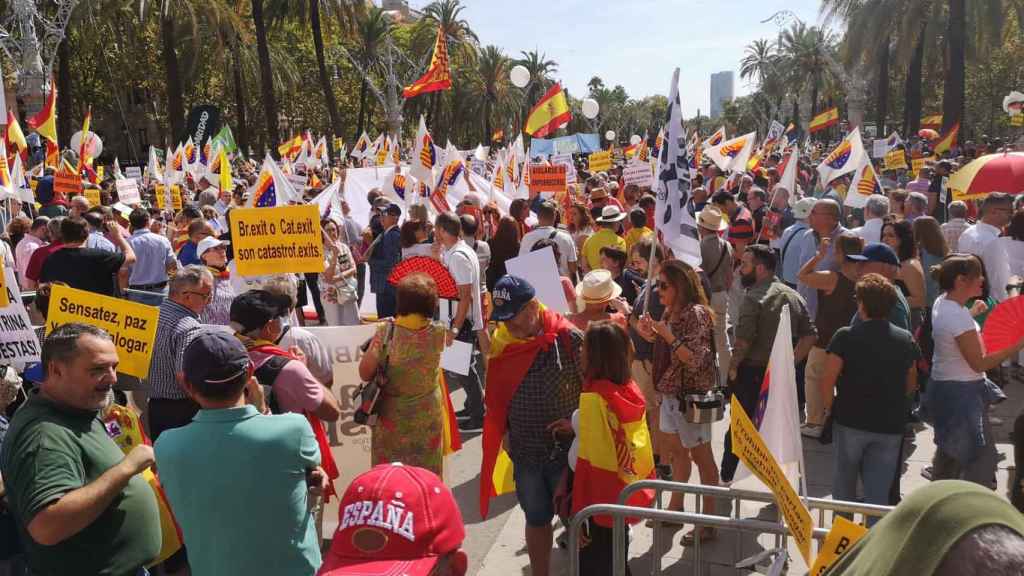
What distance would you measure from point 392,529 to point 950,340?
3899mm

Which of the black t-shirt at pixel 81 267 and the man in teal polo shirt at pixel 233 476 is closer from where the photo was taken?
the man in teal polo shirt at pixel 233 476

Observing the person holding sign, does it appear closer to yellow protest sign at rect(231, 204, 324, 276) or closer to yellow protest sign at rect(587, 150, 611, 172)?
yellow protest sign at rect(231, 204, 324, 276)

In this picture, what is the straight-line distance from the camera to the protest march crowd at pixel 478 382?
271 cm

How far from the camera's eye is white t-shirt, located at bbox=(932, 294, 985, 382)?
486 cm

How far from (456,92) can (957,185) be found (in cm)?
5278

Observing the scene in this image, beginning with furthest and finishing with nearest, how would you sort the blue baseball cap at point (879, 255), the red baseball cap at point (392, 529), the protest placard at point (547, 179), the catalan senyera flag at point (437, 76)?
the catalan senyera flag at point (437, 76)
the protest placard at point (547, 179)
the blue baseball cap at point (879, 255)
the red baseball cap at point (392, 529)

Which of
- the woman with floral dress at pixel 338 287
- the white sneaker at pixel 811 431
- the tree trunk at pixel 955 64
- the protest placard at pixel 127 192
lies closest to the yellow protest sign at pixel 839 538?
the white sneaker at pixel 811 431

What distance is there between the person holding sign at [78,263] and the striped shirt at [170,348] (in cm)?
285

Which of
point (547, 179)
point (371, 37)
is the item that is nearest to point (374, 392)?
point (547, 179)

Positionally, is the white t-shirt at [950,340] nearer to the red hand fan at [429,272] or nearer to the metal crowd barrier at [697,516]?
the metal crowd barrier at [697,516]

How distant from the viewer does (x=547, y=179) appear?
41.6 ft

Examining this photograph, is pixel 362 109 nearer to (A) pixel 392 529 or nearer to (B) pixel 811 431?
(B) pixel 811 431

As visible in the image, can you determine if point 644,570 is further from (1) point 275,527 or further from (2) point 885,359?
(1) point 275,527

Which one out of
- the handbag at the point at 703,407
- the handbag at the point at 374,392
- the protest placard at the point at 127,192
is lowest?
the handbag at the point at 703,407
